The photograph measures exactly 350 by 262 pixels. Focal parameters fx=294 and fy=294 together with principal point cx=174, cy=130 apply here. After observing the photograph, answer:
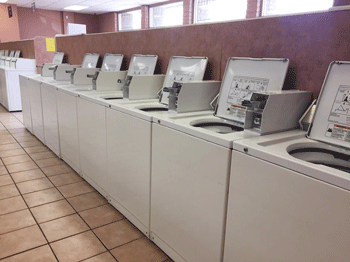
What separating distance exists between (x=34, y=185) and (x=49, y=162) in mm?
600

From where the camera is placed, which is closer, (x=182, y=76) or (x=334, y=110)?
(x=334, y=110)

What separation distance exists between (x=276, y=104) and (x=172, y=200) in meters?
0.73

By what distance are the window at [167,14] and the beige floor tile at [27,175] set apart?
8.11 m

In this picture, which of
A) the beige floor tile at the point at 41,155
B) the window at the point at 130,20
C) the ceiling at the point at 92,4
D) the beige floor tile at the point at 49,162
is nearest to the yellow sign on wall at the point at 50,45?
the beige floor tile at the point at 41,155

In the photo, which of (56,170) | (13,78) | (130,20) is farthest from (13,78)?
(130,20)

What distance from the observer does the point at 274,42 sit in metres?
1.73

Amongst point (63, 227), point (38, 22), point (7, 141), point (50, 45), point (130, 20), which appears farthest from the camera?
point (130, 20)

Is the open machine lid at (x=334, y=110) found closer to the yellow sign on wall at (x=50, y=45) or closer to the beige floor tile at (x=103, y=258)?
the beige floor tile at (x=103, y=258)

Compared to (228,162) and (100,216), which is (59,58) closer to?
(100,216)

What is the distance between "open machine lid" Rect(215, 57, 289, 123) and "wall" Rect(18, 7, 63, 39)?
487 inches

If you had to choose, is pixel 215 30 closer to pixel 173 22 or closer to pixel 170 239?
pixel 170 239

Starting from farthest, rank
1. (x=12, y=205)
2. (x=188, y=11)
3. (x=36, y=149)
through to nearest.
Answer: (x=188, y=11), (x=36, y=149), (x=12, y=205)

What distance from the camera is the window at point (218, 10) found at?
7.85 metres

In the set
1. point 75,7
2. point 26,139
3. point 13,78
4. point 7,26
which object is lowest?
point 26,139
